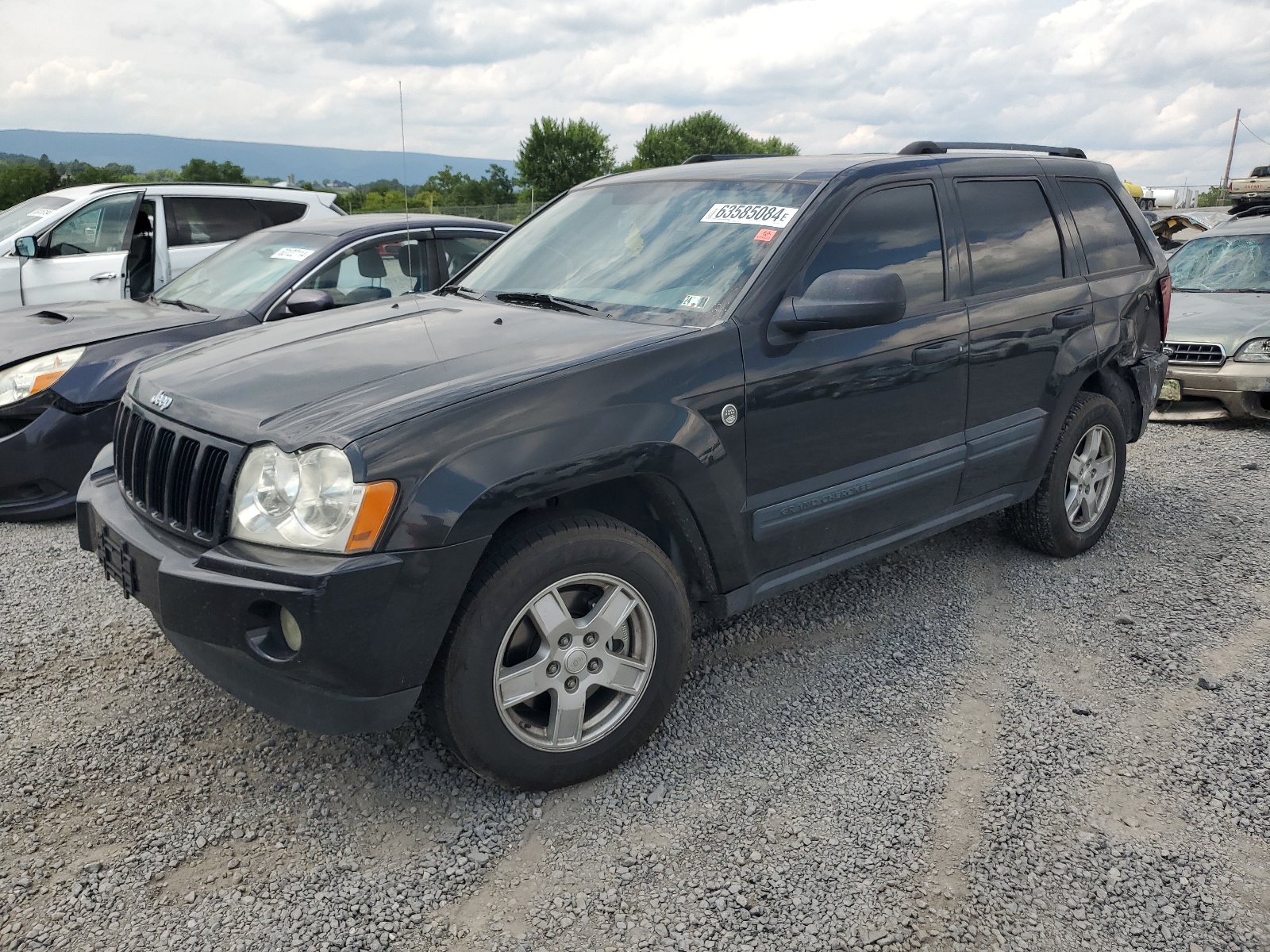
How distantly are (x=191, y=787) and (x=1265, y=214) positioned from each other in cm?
1053

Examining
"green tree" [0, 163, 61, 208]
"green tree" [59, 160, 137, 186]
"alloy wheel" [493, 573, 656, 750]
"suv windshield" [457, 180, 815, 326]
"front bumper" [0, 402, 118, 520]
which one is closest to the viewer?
"alloy wheel" [493, 573, 656, 750]

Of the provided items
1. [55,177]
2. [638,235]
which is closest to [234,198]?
[638,235]

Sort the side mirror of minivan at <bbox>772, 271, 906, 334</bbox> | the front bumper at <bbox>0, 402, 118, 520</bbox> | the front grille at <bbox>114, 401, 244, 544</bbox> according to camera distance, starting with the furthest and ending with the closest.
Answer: the front bumper at <bbox>0, 402, 118, 520</bbox> → the side mirror of minivan at <bbox>772, 271, 906, 334</bbox> → the front grille at <bbox>114, 401, 244, 544</bbox>

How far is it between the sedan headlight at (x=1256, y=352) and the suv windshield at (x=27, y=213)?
979 centimetres

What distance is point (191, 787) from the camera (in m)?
2.93

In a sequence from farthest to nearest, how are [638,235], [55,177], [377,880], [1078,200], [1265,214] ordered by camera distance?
[55,177] → [1265,214] → [1078,200] → [638,235] → [377,880]

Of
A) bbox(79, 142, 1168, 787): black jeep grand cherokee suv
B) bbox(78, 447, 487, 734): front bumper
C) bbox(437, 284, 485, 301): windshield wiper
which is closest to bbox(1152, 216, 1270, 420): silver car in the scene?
bbox(79, 142, 1168, 787): black jeep grand cherokee suv

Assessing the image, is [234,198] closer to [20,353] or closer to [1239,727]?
[20,353]

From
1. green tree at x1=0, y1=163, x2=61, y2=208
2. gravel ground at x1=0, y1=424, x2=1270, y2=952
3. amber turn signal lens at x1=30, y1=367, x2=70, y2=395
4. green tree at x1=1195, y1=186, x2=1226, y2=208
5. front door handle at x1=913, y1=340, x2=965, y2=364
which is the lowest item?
gravel ground at x1=0, y1=424, x2=1270, y2=952

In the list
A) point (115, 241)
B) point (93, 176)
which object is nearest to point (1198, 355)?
point (115, 241)

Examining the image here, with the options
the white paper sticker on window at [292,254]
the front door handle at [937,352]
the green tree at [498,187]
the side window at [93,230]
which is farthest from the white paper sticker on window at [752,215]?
the green tree at [498,187]

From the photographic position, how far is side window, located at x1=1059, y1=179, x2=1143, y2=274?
14.9 ft

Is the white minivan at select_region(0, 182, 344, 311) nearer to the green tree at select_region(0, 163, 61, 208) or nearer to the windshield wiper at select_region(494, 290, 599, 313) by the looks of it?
the windshield wiper at select_region(494, 290, 599, 313)

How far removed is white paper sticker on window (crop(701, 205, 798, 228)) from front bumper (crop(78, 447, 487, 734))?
63.4 inches
